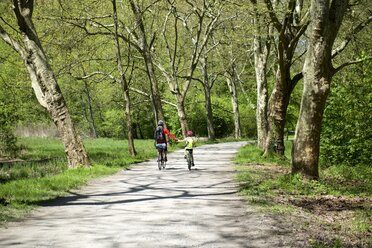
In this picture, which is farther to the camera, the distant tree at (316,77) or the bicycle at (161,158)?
the bicycle at (161,158)

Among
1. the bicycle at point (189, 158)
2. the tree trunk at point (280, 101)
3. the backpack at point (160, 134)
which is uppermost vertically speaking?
the tree trunk at point (280, 101)

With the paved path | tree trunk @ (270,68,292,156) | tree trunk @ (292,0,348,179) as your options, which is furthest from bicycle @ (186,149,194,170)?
tree trunk @ (292,0,348,179)

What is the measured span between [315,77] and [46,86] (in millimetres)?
9399

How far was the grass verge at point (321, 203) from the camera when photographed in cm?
685

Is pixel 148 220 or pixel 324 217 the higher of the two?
pixel 148 220

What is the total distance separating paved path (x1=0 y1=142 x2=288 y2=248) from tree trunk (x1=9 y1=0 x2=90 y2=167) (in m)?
3.66

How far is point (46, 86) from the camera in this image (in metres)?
15.8

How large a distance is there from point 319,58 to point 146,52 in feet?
59.4

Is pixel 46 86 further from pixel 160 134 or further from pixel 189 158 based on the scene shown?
pixel 189 158

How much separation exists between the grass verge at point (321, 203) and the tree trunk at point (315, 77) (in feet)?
2.06

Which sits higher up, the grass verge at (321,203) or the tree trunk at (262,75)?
the tree trunk at (262,75)

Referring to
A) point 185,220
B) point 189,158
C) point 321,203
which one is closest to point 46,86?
point 189,158

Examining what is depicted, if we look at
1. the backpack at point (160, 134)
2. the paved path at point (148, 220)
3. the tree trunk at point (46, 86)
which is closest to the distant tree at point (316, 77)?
the paved path at point (148, 220)

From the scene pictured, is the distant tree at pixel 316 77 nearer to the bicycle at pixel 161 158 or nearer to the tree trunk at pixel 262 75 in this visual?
the bicycle at pixel 161 158
